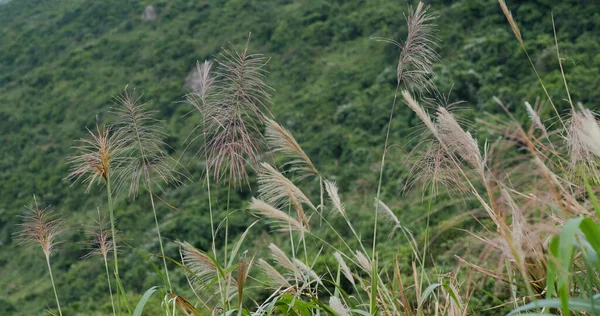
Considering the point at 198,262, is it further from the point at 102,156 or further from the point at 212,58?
the point at 212,58

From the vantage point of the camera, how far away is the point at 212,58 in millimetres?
20156

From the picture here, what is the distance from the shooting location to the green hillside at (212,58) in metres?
13.4

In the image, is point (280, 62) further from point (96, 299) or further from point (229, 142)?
point (229, 142)

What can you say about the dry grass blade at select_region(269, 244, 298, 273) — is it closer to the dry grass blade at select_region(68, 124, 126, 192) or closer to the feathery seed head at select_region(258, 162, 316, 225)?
the feathery seed head at select_region(258, 162, 316, 225)

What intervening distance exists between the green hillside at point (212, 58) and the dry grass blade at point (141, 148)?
6.48 m

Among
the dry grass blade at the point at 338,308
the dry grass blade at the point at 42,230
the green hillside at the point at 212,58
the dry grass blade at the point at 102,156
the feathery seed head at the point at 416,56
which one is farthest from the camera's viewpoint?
the green hillside at the point at 212,58

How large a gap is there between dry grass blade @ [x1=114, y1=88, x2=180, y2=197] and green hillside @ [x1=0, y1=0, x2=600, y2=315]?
21.3ft

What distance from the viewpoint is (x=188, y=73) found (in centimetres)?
2136

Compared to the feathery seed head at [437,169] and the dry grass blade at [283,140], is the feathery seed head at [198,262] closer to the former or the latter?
the dry grass blade at [283,140]

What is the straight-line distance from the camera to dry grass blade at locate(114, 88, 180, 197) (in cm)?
168

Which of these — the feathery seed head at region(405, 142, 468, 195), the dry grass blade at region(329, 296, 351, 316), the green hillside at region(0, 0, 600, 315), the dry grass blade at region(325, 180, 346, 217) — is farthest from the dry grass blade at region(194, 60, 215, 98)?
the green hillside at region(0, 0, 600, 315)

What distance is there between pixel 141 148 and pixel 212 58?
18.8 m

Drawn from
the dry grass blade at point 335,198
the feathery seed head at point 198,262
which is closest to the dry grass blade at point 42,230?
the feathery seed head at point 198,262

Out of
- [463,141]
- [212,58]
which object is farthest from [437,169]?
[212,58]
